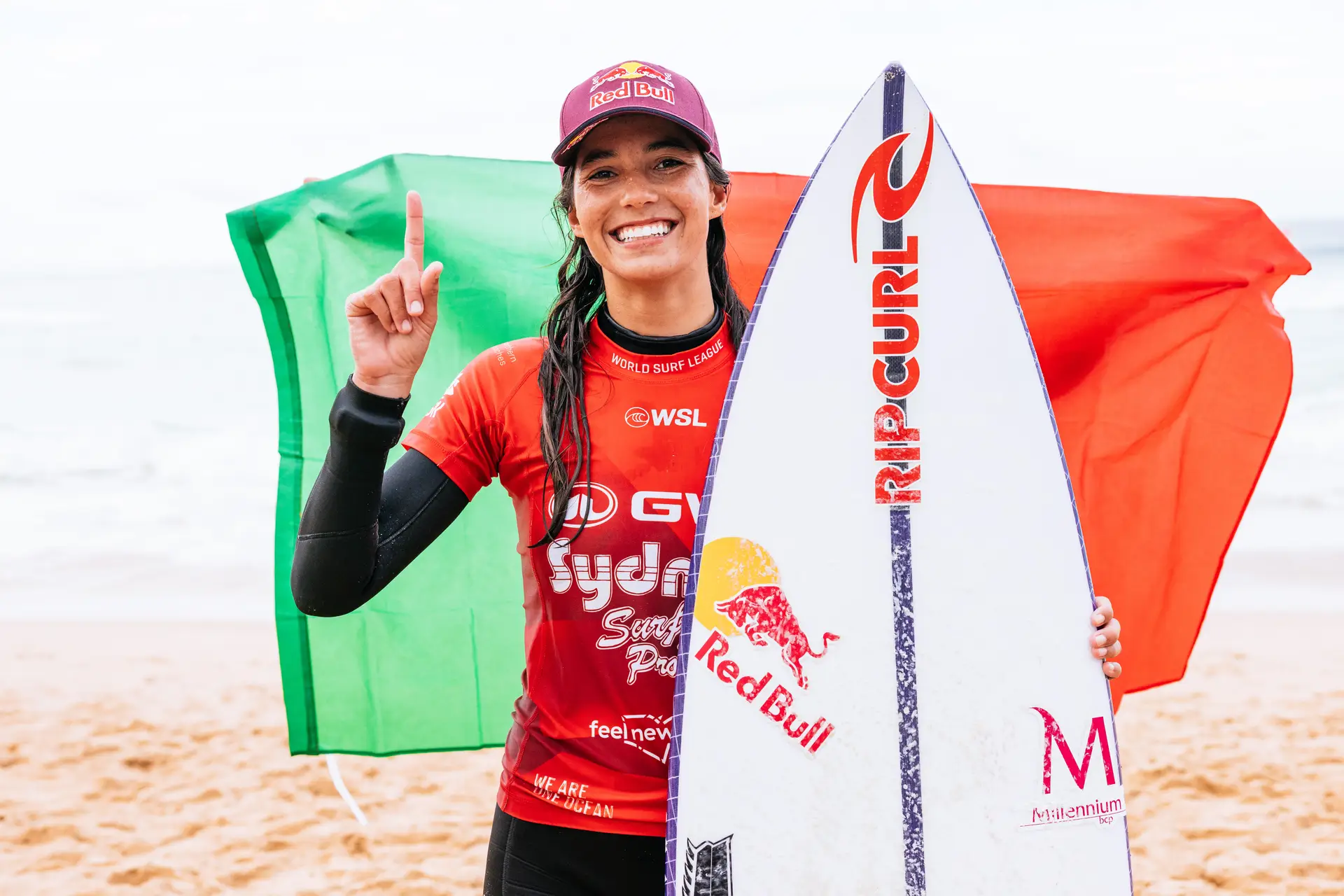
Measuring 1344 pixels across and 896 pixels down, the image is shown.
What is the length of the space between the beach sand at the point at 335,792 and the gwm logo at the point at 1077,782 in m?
2.16

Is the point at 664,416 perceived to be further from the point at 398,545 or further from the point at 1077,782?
the point at 1077,782

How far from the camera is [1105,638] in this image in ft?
6.20

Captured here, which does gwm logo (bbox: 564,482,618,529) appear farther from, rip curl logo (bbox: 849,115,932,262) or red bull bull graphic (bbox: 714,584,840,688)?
rip curl logo (bbox: 849,115,932,262)

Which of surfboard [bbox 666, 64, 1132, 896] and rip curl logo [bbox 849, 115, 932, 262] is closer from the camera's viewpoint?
surfboard [bbox 666, 64, 1132, 896]

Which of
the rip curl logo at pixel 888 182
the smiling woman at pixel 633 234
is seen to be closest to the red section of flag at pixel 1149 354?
the rip curl logo at pixel 888 182

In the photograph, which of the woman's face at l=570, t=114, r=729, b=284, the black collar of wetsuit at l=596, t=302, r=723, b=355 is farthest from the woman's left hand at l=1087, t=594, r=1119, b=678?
the woman's face at l=570, t=114, r=729, b=284

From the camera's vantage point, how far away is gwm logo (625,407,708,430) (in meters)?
1.70

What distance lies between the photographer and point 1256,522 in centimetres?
1046

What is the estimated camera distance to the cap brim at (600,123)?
1.62 metres

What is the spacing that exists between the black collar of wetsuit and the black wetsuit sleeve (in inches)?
13.4

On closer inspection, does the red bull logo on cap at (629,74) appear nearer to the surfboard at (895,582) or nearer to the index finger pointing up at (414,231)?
the index finger pointing up at (414,231)

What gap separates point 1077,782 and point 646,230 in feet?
3.73

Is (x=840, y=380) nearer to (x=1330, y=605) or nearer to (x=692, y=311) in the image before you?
(x=692, y=311)

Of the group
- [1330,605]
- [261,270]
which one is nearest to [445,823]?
[261,270]
